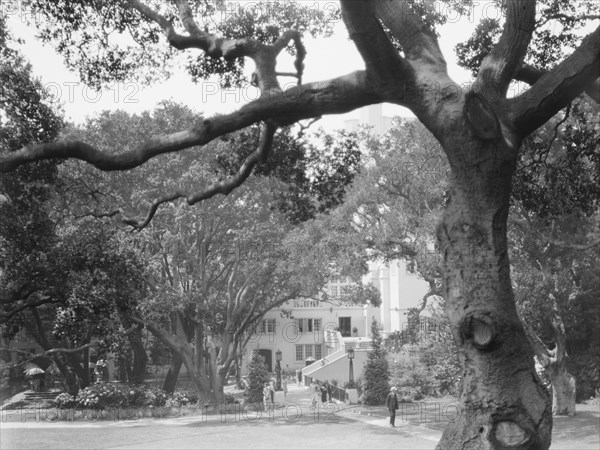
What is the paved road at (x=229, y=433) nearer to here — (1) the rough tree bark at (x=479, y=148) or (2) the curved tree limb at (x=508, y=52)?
(1) the rough tree bark at (x=479, y=148)

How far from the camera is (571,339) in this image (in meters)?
29.2

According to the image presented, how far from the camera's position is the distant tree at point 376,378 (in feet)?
Answer: 107

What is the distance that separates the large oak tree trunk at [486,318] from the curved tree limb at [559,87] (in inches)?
14.4

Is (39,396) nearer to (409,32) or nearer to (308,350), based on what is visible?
(308,350)

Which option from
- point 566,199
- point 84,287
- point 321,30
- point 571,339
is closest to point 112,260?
point 84,287

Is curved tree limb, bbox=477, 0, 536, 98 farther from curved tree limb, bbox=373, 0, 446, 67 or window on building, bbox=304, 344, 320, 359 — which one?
window on building, bbox=304, 344, 320, 359

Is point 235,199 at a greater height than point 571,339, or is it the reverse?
point 235,199

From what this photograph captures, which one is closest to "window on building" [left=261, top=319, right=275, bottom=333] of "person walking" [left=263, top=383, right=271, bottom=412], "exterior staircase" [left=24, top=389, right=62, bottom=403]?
"exterior staircase" [left=24, top=389, right=62, bottom=403]

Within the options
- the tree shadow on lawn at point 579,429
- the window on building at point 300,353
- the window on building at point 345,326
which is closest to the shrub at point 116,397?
the tree shadow on lawn at point 579,429

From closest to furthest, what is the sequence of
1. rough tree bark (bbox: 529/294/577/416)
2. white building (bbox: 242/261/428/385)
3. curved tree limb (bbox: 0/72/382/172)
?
curved tree limb (bbox: 0/72/382/172) → rough tree bark (bbox: 529/294/577/416) → white building (bbox: 242/261/428/385)

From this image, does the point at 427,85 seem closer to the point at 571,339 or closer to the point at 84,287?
the point at 84,287

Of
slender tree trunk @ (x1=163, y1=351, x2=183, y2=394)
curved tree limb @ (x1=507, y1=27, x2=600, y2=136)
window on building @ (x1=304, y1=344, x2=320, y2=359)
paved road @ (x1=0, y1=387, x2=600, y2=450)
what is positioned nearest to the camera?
curved tree limb @ (x1=507, y1=27, x2=600, y2=136)

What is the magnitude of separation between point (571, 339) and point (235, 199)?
15741mm

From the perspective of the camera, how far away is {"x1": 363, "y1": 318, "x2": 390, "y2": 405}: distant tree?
3272 cm
